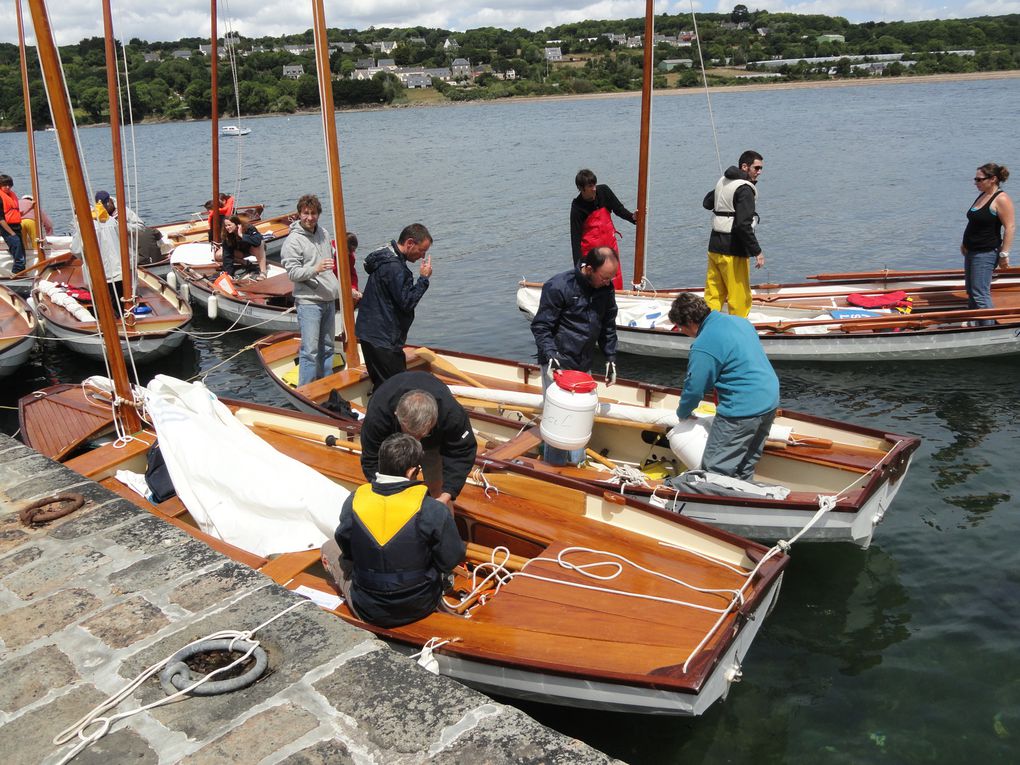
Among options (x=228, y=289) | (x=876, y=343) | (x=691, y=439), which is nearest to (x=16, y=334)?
(x=228, y=289)

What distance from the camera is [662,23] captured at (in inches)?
5674

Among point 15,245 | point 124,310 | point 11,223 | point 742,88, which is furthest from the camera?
point 742,88

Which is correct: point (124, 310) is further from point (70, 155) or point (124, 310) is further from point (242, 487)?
point (242, 487)

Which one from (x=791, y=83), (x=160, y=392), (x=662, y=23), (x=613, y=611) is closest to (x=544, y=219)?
(x=160, y=392)

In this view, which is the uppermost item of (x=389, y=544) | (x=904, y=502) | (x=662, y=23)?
(x=662, y=23)

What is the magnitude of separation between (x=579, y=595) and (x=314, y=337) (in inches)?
234

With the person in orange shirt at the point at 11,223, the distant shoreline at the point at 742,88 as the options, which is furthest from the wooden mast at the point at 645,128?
the distant shoreline at the point at 742,88

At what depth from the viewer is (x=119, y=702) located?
12.7 ft

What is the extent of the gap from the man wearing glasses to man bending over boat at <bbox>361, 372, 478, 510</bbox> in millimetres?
6255

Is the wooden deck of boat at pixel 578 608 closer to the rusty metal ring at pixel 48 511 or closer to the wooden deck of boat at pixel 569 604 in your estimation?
the wooden deck of boat at pixel 569 604

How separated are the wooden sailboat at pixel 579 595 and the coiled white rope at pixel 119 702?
1176mm

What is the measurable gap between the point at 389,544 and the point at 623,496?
Answer: 7.76ft


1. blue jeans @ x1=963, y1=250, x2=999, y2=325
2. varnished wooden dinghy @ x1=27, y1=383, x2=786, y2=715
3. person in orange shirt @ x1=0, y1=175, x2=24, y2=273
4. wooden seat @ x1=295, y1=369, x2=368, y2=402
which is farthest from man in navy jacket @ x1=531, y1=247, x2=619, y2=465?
person in orange shirt @ x1=0, y1=175, x2=24, y2=273

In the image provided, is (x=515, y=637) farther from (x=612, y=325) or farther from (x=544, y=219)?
(x=544, y=219)
